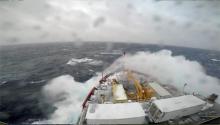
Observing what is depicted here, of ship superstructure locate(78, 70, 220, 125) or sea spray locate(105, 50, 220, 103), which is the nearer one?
ship superstructure locate(78, 70, 220, 125)

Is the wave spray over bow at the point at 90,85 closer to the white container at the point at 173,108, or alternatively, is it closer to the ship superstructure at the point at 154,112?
the ship superstructure at the point at 154,112

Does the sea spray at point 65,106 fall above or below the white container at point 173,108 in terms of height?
below

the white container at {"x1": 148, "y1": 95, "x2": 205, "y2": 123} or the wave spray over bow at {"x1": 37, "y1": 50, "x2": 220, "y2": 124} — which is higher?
the white container at {"x1": 148, "y1": 95, "x2": 205, "y2": 123}

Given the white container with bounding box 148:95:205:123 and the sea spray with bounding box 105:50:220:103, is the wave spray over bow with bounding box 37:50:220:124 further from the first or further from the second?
the white container with bounding box 148:95:205:123

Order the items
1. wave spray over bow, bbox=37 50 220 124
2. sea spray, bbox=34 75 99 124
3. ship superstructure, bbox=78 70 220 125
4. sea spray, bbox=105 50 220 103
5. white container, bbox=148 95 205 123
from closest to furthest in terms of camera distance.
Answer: ship superstructure, bbox=78 70 220 125
white container, bbox=148 95 205 123
sea spray, bbox=34 75 99 124
wave spray over bow, bbox=37 50 220 124
sea spray, bbox=105 50 220 103

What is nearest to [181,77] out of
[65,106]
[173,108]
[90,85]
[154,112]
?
[173,108]

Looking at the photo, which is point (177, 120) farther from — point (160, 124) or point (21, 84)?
point (21, 84)

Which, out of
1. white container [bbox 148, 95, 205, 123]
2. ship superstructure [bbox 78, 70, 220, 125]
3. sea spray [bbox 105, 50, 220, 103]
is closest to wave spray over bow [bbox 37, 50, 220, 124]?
sea spray [bbox 105, 50, 220, 103]

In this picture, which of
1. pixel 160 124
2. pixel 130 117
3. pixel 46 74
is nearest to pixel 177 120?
pixel 160 124

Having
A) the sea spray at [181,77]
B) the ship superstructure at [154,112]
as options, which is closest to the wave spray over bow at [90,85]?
the sea spray at [181,77]

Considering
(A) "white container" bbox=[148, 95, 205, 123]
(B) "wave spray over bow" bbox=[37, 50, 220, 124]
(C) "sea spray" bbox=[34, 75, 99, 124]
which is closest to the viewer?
(A) "white container" bbox=[148, 95, 205, 123]

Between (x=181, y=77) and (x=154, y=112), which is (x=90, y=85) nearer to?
(x=154, y=112)
